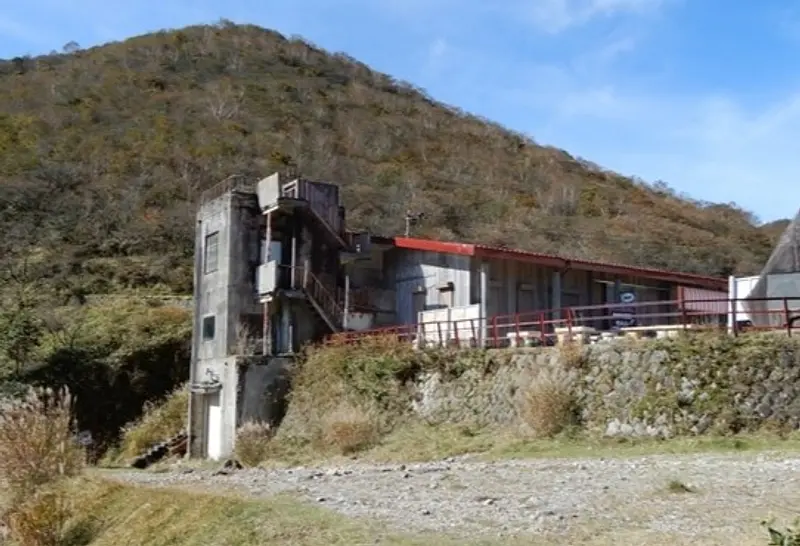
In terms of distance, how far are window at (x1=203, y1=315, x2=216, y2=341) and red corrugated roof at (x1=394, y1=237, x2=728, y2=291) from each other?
642 centimetres

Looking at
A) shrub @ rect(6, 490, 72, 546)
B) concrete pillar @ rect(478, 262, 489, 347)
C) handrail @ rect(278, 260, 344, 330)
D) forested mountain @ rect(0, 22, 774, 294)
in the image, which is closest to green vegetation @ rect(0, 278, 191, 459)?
forested mountain @ rect(0, 22, 774, 294)

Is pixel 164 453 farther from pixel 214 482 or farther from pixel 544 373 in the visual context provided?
pixel 544 373

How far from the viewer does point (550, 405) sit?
18344 millimetres

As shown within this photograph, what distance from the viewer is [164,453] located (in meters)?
28.8

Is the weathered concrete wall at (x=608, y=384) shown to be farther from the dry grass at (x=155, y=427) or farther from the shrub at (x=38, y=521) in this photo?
the shrub at (x=38, y=521)

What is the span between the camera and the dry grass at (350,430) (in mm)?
20844

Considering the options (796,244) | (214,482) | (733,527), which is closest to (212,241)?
(214,482)

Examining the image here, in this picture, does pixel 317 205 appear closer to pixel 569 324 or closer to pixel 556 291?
pixel 556 291

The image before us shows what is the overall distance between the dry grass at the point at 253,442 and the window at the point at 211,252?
6127 mm

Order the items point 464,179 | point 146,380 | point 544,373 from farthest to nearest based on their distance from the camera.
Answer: point 464,179 < point 146,380 < point 544,373

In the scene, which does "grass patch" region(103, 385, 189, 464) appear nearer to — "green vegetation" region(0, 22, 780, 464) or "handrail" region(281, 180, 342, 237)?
"green vegetation" region(0, 22, 780, 464)

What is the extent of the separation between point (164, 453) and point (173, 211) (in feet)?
81.6

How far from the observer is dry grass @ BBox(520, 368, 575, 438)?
18.3m

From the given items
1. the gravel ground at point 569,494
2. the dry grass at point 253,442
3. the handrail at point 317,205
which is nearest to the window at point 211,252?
the handrail at point 317,205
